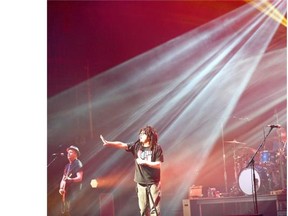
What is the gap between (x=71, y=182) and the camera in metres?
3.65

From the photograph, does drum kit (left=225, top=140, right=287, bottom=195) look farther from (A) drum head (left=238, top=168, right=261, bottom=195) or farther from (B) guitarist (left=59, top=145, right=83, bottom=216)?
(B) guitarist (left=59, top=145, right=83, bottom=216)

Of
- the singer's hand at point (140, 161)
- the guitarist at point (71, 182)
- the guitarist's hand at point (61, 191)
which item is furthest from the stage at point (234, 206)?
the guitarist's hand at point (61, 191)

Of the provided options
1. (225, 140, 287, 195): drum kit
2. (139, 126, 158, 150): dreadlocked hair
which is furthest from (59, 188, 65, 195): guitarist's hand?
(225, 140, 287, 195): drum kit

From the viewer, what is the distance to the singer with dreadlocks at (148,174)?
3.44m

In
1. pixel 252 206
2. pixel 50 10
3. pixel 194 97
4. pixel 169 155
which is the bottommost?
pixel 252 206

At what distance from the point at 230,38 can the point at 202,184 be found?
1.54m

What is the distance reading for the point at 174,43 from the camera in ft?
14.0

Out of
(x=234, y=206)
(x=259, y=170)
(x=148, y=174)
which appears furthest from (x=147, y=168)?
(x=259, y=170)

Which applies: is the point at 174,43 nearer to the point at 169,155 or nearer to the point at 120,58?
the point at 120,58

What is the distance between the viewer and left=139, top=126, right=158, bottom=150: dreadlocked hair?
11.6 ft

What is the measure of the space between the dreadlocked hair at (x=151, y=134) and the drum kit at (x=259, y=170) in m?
1.09

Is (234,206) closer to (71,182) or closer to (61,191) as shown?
(71,182)

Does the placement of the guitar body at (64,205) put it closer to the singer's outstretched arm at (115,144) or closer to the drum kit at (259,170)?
the singer's outstretched arm at (115,144)

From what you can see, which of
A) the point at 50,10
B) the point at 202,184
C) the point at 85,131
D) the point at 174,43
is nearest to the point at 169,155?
the point at 202,184
